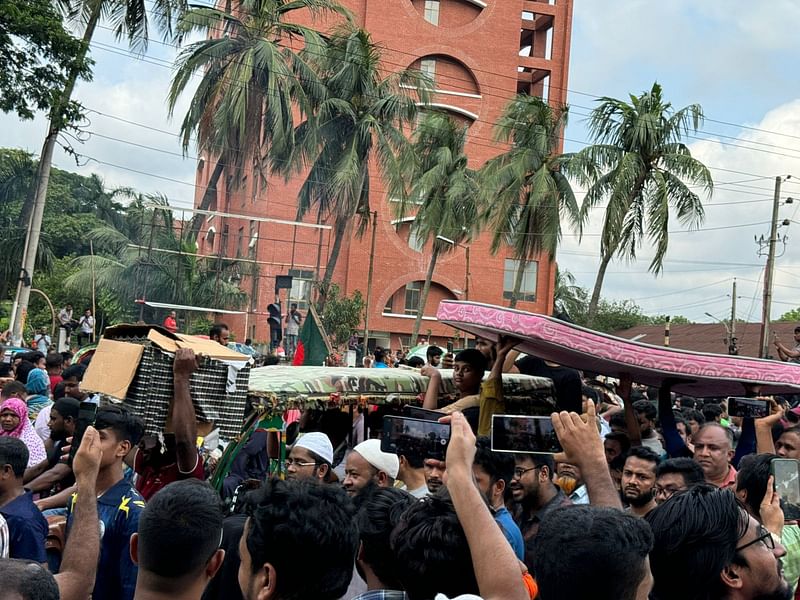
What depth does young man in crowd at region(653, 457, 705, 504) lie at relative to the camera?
456 cm

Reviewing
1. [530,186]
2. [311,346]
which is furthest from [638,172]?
[311,346]

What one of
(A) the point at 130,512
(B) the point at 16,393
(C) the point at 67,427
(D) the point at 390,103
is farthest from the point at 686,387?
(D) the point at 390,103

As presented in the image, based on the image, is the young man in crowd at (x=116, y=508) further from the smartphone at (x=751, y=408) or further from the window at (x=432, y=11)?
the window at (x=432, y=11)

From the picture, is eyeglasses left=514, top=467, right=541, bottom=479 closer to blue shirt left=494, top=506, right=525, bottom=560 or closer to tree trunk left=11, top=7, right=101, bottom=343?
blue shirt left=494, top=506, right=525, bottom=560

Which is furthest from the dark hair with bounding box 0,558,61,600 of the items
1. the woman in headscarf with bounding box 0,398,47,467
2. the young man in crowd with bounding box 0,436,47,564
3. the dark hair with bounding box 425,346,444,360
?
the dark hair with bounding box 425,346,444,360

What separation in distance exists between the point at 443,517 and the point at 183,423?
9.01 feet

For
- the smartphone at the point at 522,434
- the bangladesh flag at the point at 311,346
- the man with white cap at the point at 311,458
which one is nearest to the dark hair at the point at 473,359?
the man with white cap at the point at 311,458

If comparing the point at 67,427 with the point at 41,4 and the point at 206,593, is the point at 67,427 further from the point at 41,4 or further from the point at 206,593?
the point at 41,4

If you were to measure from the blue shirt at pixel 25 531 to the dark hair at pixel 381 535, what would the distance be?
155 centimetres

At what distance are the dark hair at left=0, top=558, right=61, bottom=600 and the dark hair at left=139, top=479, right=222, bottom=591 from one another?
1.85 ft

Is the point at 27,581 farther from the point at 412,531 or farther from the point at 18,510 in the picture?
the point at 18,510

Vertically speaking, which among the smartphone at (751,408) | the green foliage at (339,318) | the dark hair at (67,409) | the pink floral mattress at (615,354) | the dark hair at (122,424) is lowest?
the green foliage at (339,318)

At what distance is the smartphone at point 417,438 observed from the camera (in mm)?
4062

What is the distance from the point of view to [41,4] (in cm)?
1994
